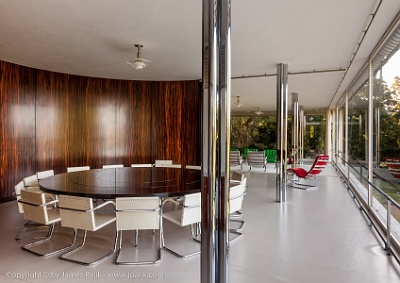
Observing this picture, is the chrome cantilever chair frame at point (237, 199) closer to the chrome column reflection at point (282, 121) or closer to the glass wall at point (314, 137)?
the chrome column reflection at point (282, 121)

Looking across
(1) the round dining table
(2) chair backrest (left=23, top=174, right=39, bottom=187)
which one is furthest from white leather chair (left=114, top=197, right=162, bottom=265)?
(2) chair backrest (left=23, top=174, right=39, bottom=187)

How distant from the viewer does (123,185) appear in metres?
3.54

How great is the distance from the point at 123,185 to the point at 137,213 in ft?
2.32

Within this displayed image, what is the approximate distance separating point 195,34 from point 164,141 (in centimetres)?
445

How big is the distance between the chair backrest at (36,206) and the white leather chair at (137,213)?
0.86m

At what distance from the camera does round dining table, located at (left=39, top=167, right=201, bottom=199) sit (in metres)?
3.10

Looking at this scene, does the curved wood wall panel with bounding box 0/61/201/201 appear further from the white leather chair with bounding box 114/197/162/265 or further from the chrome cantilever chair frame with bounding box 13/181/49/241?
the white leather chair with bounding box 114/197/162/265

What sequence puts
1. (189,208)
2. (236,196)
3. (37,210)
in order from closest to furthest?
(189,208) < (37,210) < (236,196)

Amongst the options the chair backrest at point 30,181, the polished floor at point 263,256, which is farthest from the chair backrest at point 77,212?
the chair backrest at point 30,181

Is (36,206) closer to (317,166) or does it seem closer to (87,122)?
(87,122)

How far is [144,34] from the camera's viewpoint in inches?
168

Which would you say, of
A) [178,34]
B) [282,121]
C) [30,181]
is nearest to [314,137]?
[282,121]

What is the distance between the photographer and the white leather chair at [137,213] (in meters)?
2.90

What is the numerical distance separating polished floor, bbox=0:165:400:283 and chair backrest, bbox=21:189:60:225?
39cm
